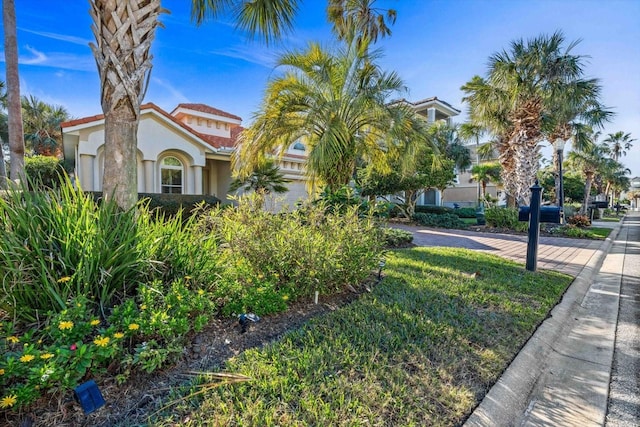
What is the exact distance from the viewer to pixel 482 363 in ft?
8.73

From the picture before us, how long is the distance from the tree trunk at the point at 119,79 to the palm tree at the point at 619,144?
186 ft

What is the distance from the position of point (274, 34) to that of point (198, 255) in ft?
15.5

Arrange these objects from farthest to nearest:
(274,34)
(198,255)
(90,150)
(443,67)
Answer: (90,150), (443,67), (274,34), (198,255)

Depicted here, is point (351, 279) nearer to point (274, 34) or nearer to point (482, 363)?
point (482, 363)

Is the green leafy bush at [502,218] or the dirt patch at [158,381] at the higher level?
the green leafy bush at [502,218]

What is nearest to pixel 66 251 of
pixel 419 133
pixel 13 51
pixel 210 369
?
pixel 210 369

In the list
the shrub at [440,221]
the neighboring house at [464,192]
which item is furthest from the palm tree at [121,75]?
the neighboring house at [464,192]

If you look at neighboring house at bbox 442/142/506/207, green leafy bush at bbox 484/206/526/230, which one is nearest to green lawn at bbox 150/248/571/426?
green leafy bush at bbox 484/206/526/230

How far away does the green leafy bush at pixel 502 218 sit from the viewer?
13.8 metres

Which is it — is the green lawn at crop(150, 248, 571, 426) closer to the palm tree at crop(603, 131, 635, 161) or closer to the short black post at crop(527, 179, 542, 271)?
the short black post at crop(527, 179, 542, 271)

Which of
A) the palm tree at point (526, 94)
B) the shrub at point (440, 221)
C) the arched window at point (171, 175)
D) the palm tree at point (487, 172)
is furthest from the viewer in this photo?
the palm tree at point (487, 172)

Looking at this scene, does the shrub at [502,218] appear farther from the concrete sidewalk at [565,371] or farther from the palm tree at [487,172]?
the palm tree at [487,172]

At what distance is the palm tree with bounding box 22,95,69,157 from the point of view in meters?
26.0

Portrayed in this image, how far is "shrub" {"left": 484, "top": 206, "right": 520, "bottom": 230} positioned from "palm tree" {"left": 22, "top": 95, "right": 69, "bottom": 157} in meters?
32.0
